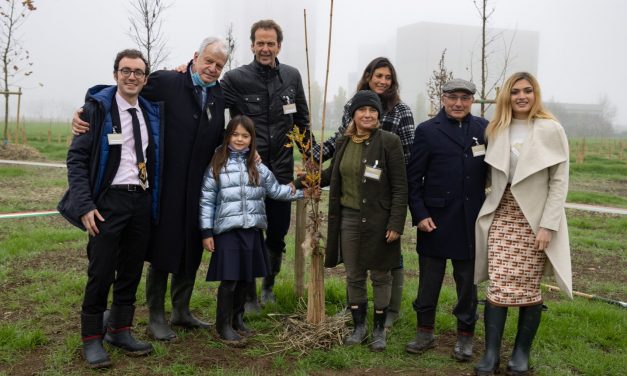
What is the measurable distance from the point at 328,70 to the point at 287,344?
A: 2032mm

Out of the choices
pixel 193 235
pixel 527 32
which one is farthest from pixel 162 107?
pixel 527 32

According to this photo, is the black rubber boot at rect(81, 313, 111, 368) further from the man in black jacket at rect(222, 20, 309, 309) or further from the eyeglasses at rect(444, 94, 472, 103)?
the eyeglasses at rect(444, 94, 472, 103)

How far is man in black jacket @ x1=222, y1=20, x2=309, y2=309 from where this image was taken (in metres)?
4.20

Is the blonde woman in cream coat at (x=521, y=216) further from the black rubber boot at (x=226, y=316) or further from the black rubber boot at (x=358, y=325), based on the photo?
the black rubber boot at (x=226, y=316)

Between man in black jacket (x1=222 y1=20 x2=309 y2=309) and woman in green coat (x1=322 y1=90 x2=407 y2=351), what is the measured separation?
0.57 m

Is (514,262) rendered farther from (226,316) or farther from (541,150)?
(226,316)

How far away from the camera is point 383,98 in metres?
4.09

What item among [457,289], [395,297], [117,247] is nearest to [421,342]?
[457,289]

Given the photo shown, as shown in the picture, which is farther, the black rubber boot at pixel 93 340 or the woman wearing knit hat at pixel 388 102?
the woman wearing knit hat at pixel 388 102

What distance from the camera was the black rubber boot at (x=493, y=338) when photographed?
11.5ft

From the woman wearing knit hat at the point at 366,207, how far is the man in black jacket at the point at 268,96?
57 cm

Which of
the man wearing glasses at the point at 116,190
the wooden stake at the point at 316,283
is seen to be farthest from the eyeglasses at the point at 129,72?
the wooden stake at the point at 316,283

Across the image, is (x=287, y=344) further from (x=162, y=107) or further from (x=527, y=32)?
(x=527, y=32)

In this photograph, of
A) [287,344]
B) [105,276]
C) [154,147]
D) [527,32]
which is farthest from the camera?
[527,32]
